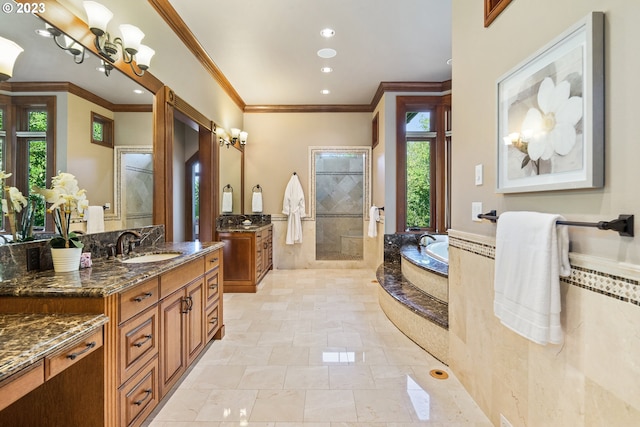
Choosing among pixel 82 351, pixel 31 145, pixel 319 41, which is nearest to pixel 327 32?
pixel 319 41

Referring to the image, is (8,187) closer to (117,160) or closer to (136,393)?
(117,160)

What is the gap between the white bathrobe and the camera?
5.24 metres

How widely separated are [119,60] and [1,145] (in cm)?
107

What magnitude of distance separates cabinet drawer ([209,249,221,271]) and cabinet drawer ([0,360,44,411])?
138cm

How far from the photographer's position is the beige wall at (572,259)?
0.93 meters

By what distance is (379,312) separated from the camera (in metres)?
3.29

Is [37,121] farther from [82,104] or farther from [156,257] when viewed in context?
[156,257]

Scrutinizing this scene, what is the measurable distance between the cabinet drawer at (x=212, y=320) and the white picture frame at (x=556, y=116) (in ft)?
7.26

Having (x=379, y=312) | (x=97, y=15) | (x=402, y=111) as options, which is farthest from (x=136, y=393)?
(x=402, y=111)

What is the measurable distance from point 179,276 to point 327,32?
2740 mm

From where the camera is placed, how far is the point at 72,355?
1063 millimetres

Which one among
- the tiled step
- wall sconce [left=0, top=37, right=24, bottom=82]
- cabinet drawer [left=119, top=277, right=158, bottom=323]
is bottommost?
the tiled step

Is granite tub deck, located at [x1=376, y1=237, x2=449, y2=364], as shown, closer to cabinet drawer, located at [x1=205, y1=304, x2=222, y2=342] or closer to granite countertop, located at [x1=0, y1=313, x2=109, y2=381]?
cabinet drawer, located at [x1=205, y1=304, x2=222, y2=342]

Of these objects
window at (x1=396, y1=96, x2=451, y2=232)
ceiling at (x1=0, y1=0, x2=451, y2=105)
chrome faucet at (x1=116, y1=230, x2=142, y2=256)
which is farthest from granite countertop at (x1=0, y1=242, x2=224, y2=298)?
window at (x1=396, y1=96, x2=451, y2=232)
